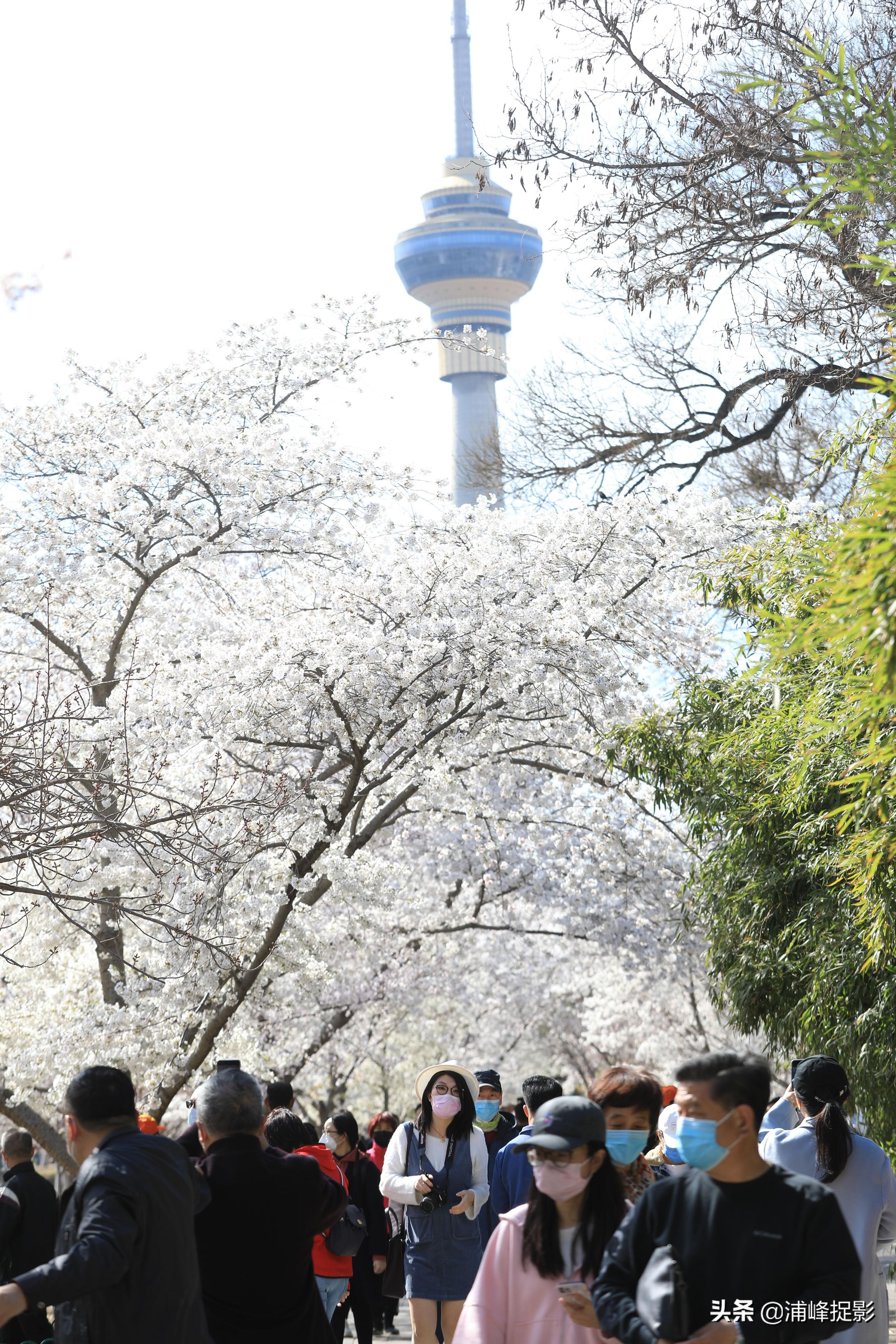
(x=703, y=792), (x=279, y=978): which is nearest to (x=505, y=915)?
(x=279, y=978)

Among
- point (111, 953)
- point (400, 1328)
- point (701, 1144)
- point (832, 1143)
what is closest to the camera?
point (701, 1144)

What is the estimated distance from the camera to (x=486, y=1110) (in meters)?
7.72

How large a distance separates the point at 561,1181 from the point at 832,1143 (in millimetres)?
1631

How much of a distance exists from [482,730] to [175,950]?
3.10 metres

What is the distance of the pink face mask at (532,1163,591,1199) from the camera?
10.2 feet

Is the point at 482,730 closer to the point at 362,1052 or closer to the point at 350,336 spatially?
the point at 350,336

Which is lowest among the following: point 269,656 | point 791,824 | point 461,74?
point 791,824

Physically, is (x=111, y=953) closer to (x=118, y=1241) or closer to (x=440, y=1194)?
(x=440, y=1194)

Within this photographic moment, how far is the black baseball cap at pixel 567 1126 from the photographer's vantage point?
3.11 metres

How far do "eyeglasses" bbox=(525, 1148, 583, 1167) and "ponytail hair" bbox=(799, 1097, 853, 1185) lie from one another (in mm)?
1611

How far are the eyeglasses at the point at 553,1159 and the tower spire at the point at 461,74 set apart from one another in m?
99.6

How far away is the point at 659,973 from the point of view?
1819 centimetres

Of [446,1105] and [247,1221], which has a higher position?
[446,1105]

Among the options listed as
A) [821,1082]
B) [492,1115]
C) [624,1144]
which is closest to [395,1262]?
[492,1115]
